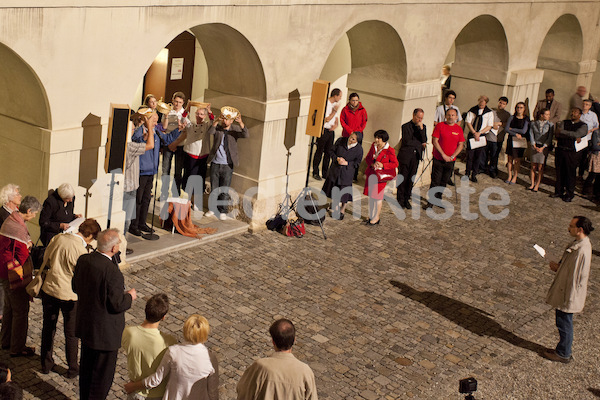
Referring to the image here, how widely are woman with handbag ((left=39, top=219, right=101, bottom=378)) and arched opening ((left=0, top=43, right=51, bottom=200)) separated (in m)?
2.33

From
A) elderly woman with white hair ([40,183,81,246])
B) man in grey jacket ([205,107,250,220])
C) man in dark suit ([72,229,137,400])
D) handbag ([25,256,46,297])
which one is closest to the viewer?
man in dark suit ([72,229,137,400])

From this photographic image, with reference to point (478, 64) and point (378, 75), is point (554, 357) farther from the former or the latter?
point (478, 64)

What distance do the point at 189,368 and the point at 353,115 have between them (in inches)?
359

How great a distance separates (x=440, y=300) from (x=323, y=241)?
7.60 feet

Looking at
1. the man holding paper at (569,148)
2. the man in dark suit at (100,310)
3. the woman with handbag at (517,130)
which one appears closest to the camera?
the man in dark suit at (100,310)

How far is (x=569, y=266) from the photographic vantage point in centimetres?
960

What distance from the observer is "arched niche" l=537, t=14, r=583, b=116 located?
20750 mm

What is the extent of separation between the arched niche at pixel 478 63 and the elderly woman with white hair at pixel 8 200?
11565 millimetres

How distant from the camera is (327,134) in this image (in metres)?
15.3

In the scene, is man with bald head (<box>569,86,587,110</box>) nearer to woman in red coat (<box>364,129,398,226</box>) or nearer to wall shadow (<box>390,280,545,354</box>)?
woman in red coat (<box>364,129,398,226</box>)

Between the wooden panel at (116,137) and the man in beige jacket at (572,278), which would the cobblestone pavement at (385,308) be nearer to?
the man in beige jacket at (572,278)

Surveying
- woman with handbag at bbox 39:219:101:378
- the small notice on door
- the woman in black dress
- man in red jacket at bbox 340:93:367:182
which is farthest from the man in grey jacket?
the small notice on door

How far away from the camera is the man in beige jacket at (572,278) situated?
9500 mm

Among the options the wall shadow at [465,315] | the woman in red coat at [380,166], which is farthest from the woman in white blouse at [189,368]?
the woman in red coat at [380,166]
